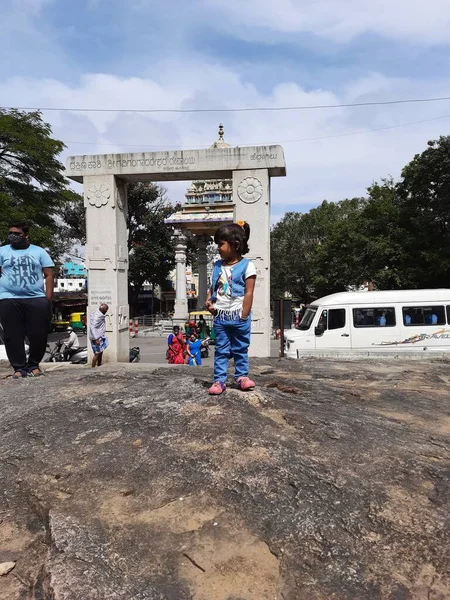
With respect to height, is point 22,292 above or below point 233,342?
above

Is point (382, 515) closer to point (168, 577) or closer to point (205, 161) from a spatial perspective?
point (168, 577)

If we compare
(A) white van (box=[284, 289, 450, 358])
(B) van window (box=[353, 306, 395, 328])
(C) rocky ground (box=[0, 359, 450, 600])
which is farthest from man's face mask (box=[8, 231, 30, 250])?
(B) van window (box=[353, 306, 395, 328])

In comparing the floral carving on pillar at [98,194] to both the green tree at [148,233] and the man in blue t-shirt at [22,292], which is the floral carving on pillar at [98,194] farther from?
the green tree at [148,233]

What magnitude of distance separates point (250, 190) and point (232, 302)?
5220mm

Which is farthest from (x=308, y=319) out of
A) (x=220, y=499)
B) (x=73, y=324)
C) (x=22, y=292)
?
(x=73, y=324)

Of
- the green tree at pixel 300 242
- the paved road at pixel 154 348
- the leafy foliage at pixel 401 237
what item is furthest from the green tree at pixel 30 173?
the green tree at pixel 300 242

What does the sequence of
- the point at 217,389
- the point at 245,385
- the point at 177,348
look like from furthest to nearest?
the point at 177,348, the point at 245,385, the point at 217,389

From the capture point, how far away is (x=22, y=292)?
496cm

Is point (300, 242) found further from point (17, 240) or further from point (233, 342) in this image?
point (233, 342)

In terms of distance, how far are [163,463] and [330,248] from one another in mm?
29134

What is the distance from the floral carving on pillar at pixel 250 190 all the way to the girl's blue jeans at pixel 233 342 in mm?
5152

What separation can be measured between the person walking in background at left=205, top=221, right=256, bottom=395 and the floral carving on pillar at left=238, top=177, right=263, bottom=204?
4812 millimetres

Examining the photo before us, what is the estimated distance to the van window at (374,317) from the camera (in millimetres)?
12297

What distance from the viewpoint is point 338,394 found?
4.39m
